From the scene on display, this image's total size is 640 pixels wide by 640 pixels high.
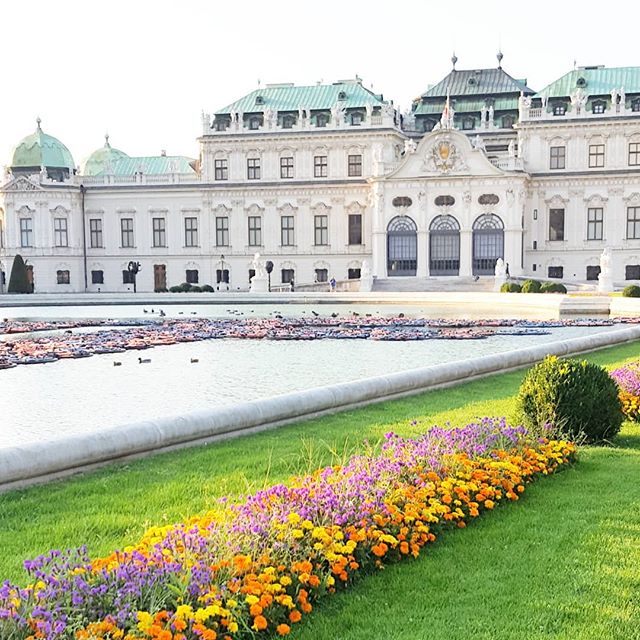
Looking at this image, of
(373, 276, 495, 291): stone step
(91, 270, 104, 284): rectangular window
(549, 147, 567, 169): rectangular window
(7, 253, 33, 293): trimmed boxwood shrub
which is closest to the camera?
(373, 276, 495, 291): stone step

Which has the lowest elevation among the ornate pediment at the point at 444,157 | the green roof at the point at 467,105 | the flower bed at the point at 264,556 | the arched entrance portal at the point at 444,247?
the flower bed at the point at 264,556

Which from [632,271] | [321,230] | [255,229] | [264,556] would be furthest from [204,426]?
[255,229]

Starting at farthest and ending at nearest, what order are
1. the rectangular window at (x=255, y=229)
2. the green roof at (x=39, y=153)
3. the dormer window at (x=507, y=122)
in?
the green roof at (x=39, y=153)
the rectangular window at (x=255, y=229)
the dormer window at (x=507, y=122)

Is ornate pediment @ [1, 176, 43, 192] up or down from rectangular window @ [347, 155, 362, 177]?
down

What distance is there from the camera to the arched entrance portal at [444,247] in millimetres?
56219

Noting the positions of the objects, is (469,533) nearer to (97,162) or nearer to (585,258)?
(585,258)

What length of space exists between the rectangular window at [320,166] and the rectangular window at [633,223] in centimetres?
2046

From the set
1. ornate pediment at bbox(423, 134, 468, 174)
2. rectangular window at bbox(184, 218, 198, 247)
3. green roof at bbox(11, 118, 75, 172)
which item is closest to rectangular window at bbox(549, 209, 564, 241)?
ornate pediment at bbox(423, 134, 468, 174)

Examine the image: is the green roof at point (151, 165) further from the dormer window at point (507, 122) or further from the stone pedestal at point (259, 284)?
the dormer window at point (507, 122)

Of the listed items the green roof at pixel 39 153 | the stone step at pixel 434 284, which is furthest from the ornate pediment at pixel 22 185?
the stone step at pixel 434 284

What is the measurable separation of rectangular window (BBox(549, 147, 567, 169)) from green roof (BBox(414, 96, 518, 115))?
5424 millimetres

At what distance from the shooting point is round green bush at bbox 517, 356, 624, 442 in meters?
9.14

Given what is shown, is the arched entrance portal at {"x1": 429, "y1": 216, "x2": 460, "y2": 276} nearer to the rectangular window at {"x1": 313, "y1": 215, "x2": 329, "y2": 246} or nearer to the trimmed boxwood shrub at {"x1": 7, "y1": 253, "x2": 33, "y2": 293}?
the rectangular window at {"x1": 313, "y1": 215, "x2": 329, "y2": 246}

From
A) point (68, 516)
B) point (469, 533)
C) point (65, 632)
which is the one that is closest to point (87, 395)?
point (68, 516)
